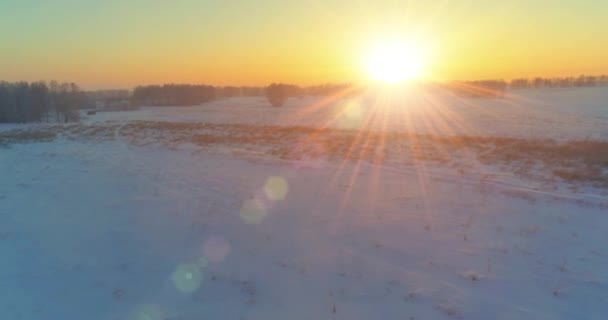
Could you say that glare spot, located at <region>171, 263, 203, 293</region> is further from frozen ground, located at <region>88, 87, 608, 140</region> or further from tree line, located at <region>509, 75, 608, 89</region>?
tree line, located at <region>509, 75, 608, 89</region>

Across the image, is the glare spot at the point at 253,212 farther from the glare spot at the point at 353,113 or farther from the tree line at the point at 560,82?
the tree line at the point at 560,82

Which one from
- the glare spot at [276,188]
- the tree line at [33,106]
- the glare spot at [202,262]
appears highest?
the tree line at [33,106]

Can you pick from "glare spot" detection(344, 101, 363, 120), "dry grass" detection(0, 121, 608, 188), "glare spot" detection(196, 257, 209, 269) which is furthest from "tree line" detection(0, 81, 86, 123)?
"glare spot" detection(196, 257, 209, 269)

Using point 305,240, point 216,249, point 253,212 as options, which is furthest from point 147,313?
point 253,212

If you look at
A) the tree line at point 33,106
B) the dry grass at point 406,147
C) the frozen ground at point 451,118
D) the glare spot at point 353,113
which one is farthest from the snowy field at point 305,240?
the tree line at point 33,106

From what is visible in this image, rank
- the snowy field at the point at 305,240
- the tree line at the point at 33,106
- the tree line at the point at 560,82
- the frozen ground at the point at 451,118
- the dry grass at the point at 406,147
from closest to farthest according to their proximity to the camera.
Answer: the snowy field at the point at 305,240 < the dry grass at the point at 406,147 < the frozen ground at the point at 451,118 < the tree line at the point at 33,106 < the tree line at the point at 560,82

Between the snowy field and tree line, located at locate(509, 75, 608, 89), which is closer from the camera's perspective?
the snowy field

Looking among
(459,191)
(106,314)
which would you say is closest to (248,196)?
(106,314)

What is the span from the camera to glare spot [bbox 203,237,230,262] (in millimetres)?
7488

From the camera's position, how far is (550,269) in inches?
265

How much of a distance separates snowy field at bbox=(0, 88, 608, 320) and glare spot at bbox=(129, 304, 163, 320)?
28 millimetres

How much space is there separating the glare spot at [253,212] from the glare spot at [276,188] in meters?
0.77

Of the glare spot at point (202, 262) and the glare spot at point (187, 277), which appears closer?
the glare spot at point (187, 277)

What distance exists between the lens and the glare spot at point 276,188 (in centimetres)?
1159
